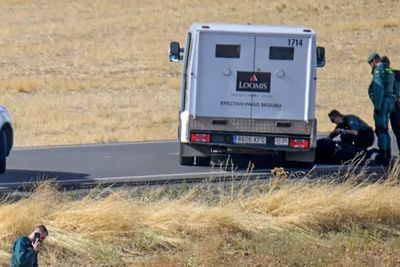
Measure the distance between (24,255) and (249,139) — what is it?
321 inches

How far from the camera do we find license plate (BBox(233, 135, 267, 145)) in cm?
1853

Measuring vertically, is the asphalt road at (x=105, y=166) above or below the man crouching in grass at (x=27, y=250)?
below

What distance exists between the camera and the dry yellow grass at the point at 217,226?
1330 centimetres

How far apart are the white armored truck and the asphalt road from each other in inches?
20.4

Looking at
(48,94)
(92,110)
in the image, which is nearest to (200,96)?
(92,110)

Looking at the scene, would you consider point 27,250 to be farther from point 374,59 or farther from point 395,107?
point 395,107

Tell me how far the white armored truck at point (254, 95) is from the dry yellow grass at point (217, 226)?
3267 millimetres

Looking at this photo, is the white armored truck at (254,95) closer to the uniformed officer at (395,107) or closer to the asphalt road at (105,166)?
the asphalt road at (105,166)

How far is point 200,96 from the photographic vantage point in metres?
18.5

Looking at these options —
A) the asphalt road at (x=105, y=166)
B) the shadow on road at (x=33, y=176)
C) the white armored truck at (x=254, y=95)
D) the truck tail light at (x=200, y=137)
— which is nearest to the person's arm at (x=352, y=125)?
the asphalt road at (x=105, y=166)

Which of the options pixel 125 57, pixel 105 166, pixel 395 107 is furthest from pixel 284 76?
pixel 125 57

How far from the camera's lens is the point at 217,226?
13961mm

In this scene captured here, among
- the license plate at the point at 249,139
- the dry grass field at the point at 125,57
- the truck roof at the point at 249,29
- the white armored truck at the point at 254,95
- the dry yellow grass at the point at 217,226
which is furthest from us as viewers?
the dry grass field at the point at 125,57

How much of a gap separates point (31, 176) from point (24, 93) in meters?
22.8
